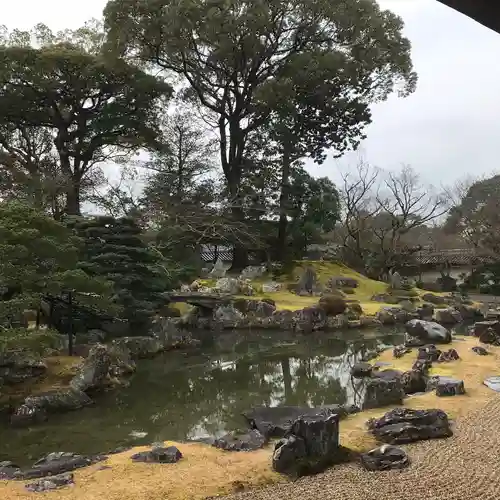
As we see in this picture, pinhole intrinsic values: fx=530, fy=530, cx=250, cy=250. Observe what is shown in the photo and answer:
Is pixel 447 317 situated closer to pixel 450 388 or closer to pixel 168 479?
pixel 450 388

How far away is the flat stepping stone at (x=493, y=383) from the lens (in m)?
7.40

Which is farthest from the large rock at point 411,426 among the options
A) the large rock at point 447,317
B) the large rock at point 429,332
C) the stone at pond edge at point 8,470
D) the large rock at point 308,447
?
the large rock at point 447,317

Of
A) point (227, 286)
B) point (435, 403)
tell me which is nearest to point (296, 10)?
point (227, 286)

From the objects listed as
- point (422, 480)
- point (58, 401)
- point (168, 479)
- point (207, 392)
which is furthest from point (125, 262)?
point (422, 480)

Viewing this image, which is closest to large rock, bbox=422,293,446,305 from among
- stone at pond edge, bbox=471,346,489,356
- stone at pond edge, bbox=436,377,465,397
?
stone at pond edge, bbox=471,346,489,356

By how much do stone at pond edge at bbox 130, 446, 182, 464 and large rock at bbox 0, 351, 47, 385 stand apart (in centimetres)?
370

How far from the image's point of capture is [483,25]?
1449 millimetres

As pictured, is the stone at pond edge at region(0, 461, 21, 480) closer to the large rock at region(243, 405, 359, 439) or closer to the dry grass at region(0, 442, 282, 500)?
the dry grass at region(0, 442, 282, 500)

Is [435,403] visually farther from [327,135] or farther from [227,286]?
[327,135]

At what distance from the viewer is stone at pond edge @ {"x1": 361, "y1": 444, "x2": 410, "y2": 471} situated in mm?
4574

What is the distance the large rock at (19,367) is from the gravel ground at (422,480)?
533 cm

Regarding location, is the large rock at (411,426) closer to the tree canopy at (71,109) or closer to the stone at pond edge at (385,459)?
the stone at pond edge at (385,459)

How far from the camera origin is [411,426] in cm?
549

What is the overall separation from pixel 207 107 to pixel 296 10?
16.9ft
